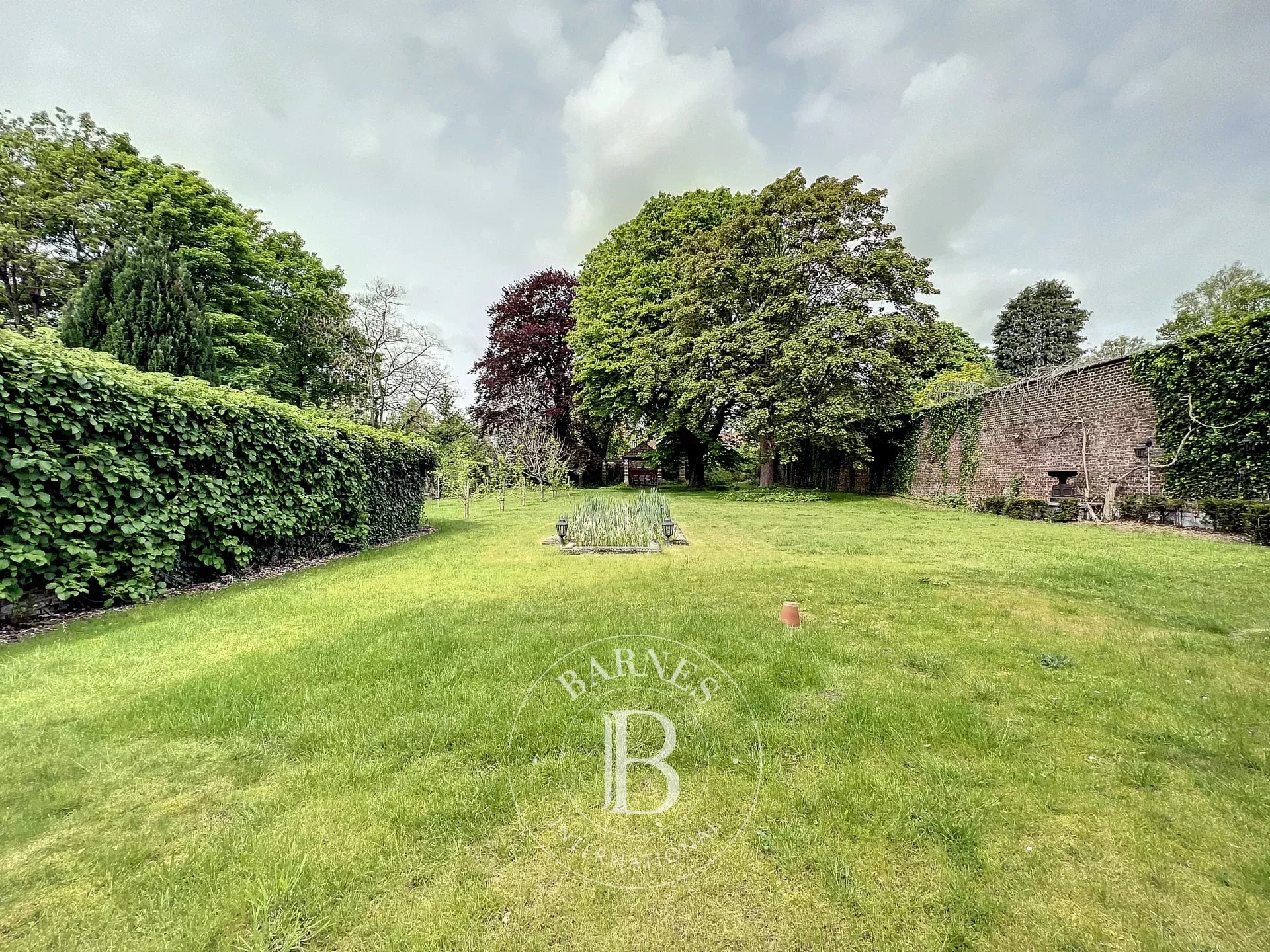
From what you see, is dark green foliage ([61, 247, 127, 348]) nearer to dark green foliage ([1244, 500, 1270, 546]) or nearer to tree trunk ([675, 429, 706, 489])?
tree trunk ([675, 429, 706, 489])

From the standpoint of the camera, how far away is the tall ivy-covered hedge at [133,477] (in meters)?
3.38

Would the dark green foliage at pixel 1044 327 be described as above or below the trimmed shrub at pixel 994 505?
above

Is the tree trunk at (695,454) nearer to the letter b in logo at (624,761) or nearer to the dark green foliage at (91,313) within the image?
the dark green foliage at (91,313)

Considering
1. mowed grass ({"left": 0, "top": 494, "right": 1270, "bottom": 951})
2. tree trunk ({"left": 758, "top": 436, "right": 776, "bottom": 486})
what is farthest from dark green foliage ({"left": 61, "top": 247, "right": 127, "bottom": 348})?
tree trunk ({"left": 758, "top": 436, "right": 776, "bottom": 486})

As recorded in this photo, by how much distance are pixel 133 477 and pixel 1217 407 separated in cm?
1488

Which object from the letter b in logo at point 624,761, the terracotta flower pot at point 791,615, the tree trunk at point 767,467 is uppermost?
the tree trunk at point 767,467

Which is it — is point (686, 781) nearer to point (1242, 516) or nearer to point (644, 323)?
point (1242, 516)

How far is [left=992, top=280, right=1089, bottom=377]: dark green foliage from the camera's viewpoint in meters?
29.4

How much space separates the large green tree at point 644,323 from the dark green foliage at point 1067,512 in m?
11.0

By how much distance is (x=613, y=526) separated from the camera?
733 centimetres

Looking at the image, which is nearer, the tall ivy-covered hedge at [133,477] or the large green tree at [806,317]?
the tall ivy-covered hedge at [133,477]

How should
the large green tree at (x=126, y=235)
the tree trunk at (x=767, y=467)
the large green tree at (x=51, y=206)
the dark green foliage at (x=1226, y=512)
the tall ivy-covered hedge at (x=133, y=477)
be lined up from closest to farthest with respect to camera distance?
the tall ivy-covered hedge at (x=133, y=477) < the dark green foliage at (x=1226, y=512) < the large green tree at (x=51, y=206) < the large green tree at (x=126, y=235) < the tree trunk at (x=767, y=467)

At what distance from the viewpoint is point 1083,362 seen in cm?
1071

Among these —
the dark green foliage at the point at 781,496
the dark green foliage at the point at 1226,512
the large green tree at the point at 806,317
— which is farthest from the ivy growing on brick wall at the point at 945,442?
the dark green foliage at the point at 1226,512
